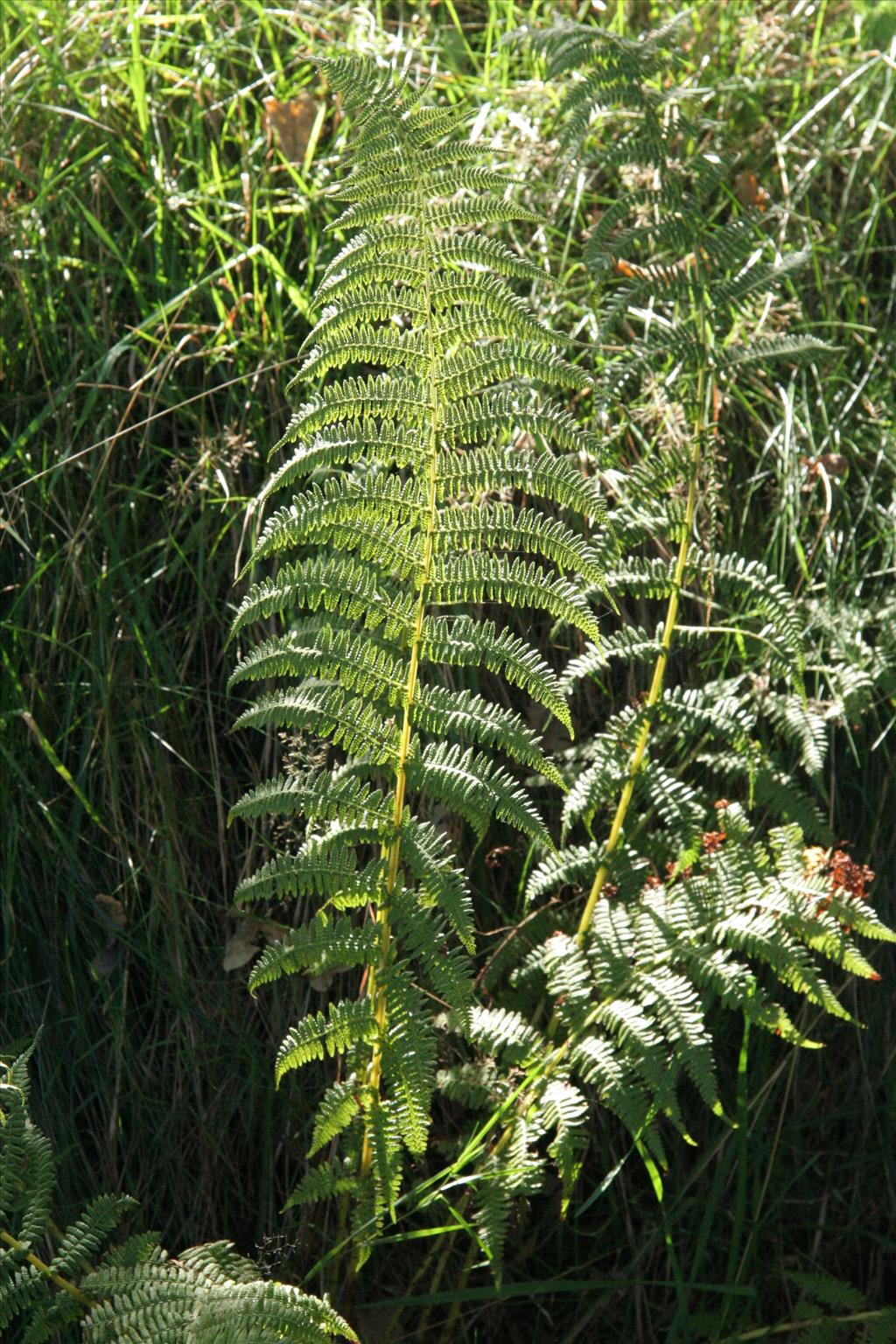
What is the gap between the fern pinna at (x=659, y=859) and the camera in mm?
2146

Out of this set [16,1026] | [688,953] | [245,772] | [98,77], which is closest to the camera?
[688,953]

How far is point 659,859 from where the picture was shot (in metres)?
2.47

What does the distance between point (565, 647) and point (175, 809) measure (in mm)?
830

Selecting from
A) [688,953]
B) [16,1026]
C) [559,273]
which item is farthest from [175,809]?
[559,273]

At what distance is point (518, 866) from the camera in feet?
8.47

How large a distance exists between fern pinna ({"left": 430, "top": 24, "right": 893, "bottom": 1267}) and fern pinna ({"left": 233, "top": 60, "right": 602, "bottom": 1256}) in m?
0.26

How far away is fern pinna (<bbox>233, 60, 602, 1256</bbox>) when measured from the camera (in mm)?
1938

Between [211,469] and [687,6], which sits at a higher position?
[687,6]

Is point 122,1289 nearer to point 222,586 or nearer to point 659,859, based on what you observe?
point 659,859

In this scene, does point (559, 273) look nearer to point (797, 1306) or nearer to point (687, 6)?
point (687, 6)

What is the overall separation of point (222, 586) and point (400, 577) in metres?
0.71

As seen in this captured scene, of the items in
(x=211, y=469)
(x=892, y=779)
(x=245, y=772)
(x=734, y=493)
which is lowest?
(x=892, y=779)

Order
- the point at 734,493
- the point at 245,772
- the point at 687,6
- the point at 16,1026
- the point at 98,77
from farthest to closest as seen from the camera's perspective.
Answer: the point at 687,6, the point at 98,77, the point at 734,493, the point at 245,772, the point at 16,1026

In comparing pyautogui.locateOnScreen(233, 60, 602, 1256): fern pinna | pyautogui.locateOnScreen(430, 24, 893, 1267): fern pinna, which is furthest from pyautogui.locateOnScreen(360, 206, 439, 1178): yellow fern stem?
pyautogui.locateOnScreen(430, 24, 893, 1267): fern pinna
